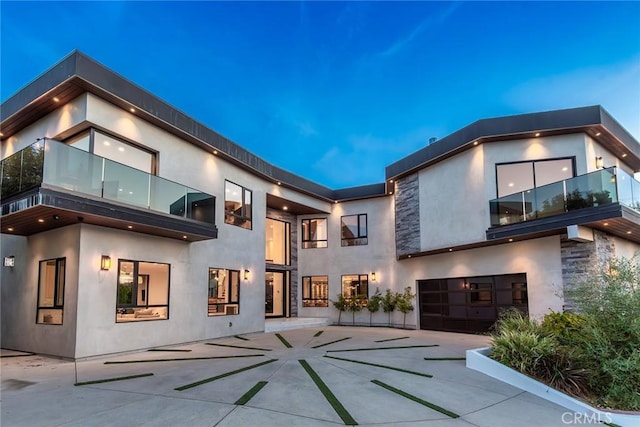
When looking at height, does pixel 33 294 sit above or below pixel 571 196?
below

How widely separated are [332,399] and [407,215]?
1122 centimetres

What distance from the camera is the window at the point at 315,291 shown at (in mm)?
19016

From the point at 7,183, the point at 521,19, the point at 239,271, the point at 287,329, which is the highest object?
the point at 521,19

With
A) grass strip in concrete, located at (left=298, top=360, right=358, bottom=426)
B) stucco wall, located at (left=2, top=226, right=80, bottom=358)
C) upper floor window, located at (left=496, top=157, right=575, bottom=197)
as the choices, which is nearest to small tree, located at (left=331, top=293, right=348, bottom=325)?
upper floor window, located at (left=496, top=157, right=575, bottom=197)

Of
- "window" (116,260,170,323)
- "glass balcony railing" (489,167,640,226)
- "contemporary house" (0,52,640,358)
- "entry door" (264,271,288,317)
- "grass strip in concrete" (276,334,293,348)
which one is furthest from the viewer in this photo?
"entry door" (264,271,288,317)

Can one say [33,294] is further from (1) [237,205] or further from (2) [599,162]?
(2) [599,162]

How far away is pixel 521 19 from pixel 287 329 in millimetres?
15633

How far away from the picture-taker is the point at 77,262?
9203 mm

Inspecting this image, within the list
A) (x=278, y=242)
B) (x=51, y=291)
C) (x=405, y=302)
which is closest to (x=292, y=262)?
(x=278, y=242)

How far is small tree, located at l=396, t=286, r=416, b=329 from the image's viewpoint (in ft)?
54.0

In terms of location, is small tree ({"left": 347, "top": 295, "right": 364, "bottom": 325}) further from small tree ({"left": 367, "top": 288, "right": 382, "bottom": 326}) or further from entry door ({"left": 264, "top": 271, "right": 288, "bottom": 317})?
entry door ({"left": 264, "top": 271, "right": 288, "bottom": 317})

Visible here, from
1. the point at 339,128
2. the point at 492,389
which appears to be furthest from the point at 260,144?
the point at 492,389

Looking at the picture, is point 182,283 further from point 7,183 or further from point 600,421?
point 600,421

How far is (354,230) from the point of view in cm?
1897
